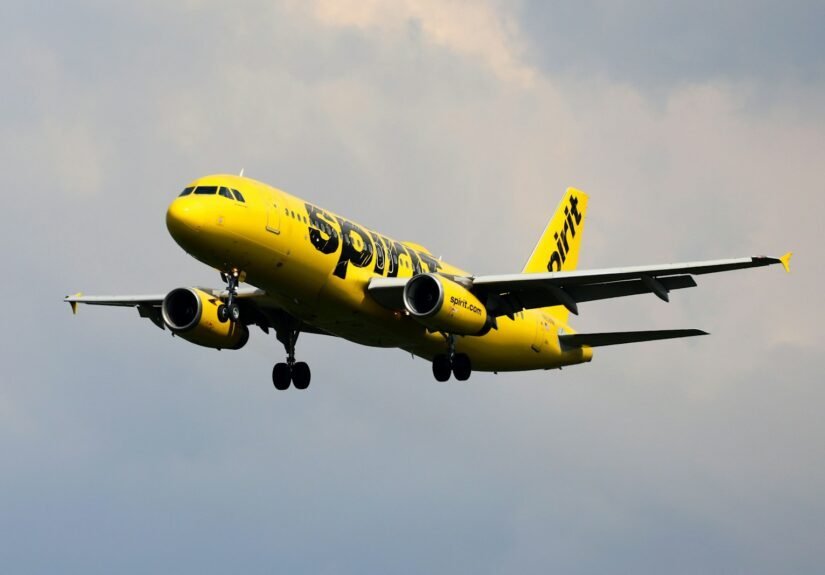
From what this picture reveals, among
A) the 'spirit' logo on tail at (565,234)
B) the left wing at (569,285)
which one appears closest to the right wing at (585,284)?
the left wing at (569,285)

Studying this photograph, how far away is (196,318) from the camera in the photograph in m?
51.1

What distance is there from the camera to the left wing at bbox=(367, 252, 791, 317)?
46281mm

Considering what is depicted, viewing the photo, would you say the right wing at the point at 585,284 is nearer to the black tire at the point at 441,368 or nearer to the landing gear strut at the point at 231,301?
the black tire at the point at 441,368

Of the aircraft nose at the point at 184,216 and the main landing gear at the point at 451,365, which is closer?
the aircraft nose at the point at 184,216

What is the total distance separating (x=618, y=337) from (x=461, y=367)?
6.30m

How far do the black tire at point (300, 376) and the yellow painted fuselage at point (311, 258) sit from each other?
3.74 metres

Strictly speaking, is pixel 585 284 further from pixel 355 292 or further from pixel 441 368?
pixel 355 292

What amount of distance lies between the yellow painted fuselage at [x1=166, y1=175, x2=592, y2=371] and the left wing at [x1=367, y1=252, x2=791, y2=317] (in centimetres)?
97

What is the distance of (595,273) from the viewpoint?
4731cm

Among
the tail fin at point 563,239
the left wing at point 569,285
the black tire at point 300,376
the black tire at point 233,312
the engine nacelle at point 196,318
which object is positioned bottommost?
the black tire at point 233,312

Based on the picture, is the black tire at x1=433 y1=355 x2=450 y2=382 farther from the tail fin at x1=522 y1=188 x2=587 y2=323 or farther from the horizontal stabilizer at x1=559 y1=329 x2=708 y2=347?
the tail fin at x1=522 y1=188 x2=587 y2=323

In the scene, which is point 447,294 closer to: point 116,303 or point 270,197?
point 270,197

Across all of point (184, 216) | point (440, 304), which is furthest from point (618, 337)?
point (184, 216)

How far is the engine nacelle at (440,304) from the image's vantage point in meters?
47.6
